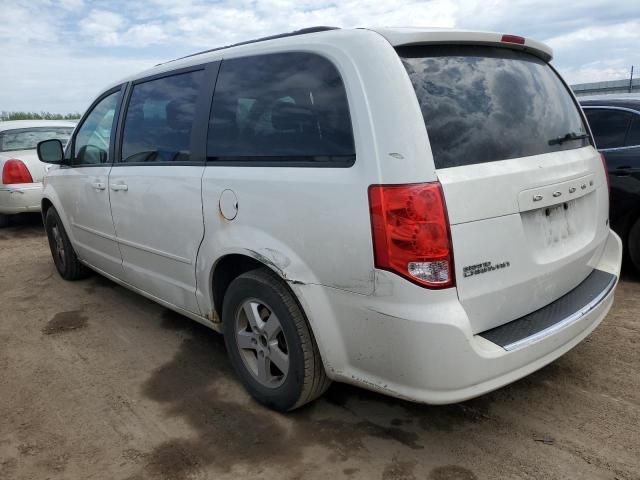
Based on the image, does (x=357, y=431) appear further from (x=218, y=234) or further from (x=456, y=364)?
(x=218, y=234)

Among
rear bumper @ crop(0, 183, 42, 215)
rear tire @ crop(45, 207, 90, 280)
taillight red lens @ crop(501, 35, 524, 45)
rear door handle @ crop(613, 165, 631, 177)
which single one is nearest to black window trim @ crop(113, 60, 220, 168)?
taillight red lens @ crop(501, 35, 524, 45)

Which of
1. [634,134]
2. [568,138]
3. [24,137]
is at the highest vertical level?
[24,137]

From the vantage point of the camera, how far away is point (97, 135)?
4.14 m

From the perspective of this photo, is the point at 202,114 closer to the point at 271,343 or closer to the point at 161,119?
the point at 161,119

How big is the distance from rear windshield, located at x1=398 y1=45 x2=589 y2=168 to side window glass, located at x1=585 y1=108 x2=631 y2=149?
2222 mm

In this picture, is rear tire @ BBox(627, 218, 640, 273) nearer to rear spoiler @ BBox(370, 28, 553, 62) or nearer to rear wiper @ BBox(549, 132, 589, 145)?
rear wiper @ BBox(549, 132, 589, 145)

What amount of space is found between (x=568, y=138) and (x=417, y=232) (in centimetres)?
123

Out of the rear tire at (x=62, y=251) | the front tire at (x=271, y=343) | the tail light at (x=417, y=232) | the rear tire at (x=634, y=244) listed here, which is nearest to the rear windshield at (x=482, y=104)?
the tail light at (x=417, y=232)

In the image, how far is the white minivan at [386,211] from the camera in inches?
78.7

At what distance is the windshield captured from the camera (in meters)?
7.67

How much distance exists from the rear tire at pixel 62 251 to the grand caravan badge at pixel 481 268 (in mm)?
4044

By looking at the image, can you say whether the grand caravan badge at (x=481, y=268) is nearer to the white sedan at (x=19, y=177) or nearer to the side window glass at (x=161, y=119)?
the side window glass at (x=161, y=119)

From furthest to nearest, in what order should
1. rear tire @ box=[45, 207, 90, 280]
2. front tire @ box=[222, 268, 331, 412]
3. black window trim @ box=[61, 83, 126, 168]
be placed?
rear tire @ box=[45, 207, 90, 280] < black window trim @ box=[61, 83, 126, 168] < front tire @ box=[222, 268, 331, 412]

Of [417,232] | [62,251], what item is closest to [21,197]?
[62,251]
